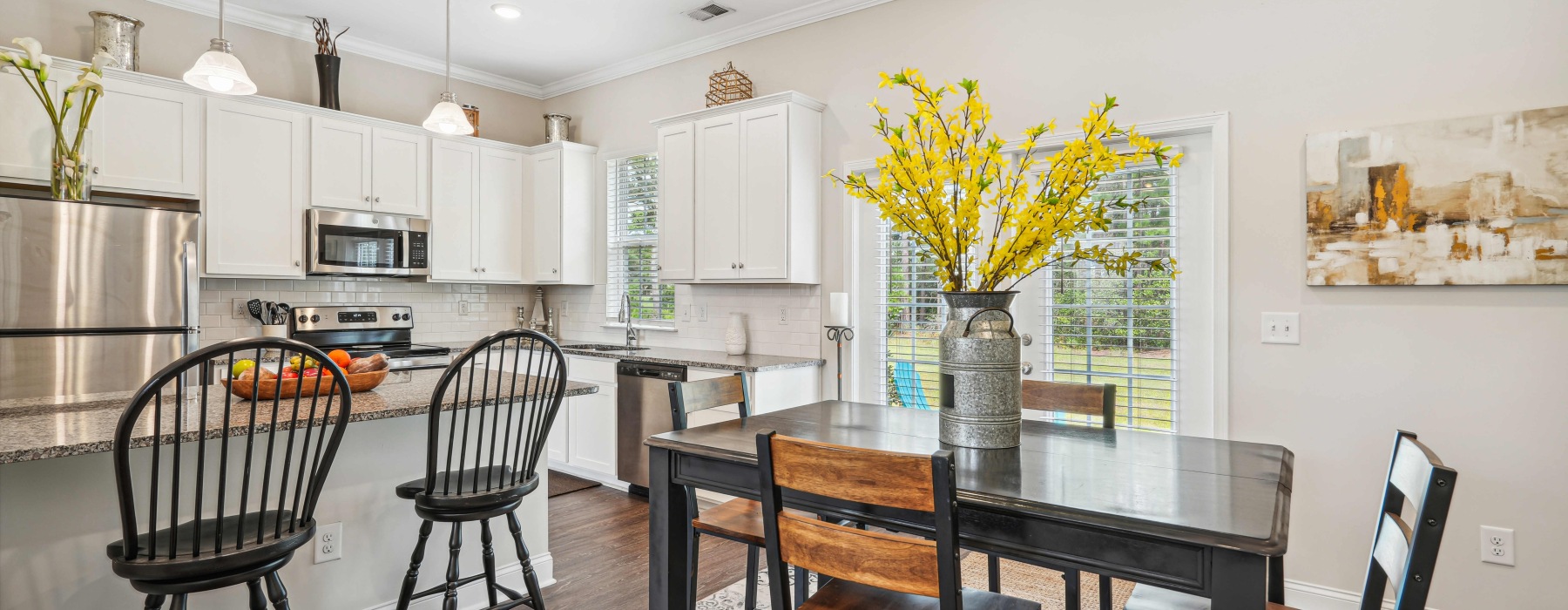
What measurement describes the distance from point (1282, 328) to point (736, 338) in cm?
257

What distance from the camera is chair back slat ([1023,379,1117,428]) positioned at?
7.38 feet

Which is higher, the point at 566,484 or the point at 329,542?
the point at 329,542

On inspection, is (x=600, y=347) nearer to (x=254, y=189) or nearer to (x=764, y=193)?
(x=764, y=193)

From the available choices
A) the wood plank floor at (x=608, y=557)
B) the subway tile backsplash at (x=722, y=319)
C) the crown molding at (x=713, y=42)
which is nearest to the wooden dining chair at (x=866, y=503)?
the wood plank floor at (x=608, y=557)

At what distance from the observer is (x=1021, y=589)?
9.45ft

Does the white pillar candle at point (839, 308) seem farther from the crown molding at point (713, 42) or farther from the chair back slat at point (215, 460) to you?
the chair back slat at point (215, 460)

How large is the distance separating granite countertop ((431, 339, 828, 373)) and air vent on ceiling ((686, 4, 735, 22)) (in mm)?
1863

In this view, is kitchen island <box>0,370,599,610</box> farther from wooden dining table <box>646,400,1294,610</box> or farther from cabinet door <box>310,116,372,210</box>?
cabinet door <box>310,116,372,210</box>

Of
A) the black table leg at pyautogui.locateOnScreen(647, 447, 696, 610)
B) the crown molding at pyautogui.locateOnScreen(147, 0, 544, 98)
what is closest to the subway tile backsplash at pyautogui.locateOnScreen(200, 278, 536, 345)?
the crown molding at pyautogui.locateOnScreen(147, 0, 544, 98)

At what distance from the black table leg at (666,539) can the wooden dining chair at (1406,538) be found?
3.31ft

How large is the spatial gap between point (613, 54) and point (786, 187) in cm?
178

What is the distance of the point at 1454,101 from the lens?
8.11ft

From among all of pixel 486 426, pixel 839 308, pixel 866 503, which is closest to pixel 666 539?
pixel 866 503

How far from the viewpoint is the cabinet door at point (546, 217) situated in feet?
16.6
